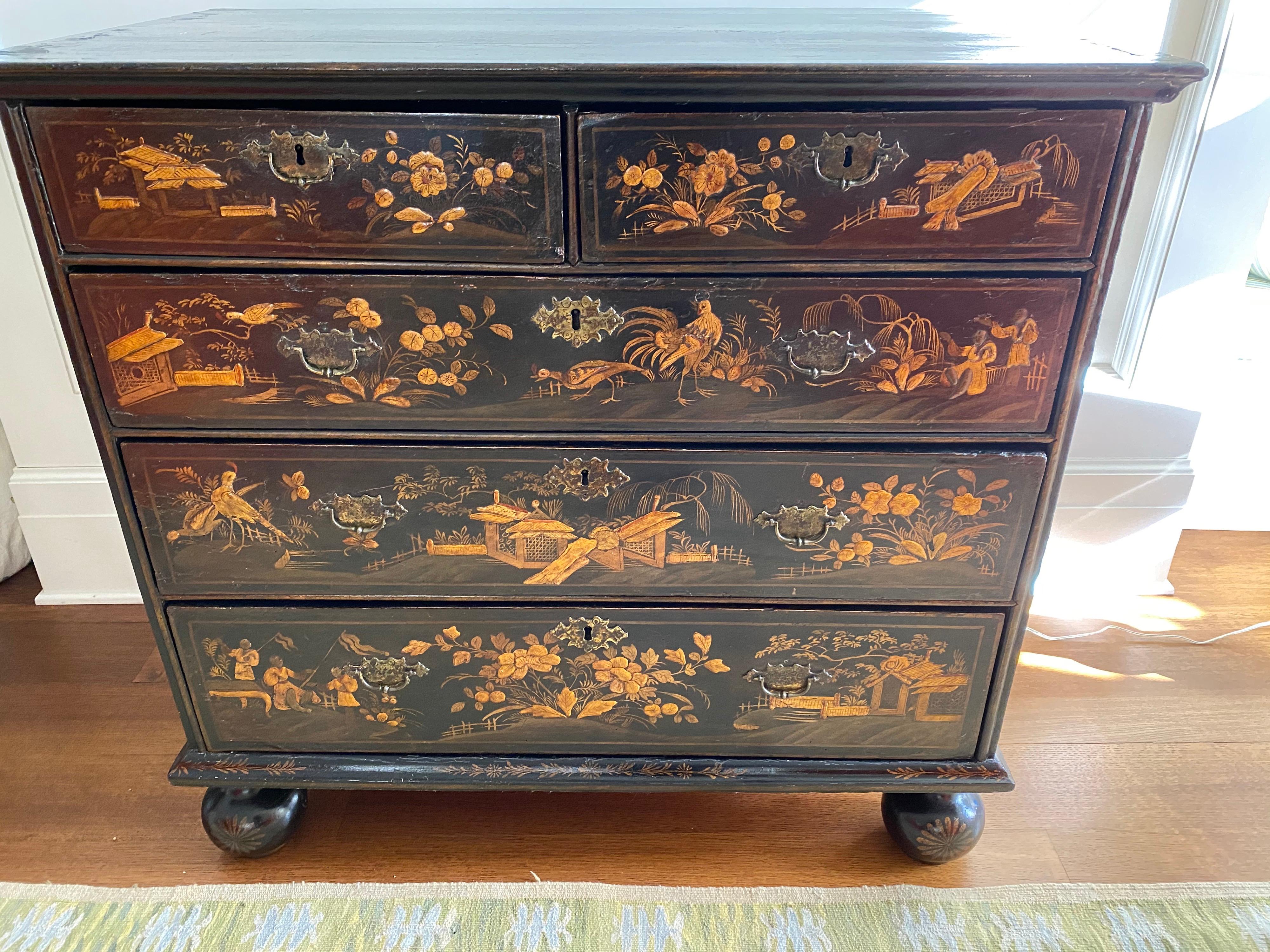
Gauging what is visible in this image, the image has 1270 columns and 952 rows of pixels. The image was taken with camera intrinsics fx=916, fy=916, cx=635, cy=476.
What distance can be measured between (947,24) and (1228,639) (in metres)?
1.36

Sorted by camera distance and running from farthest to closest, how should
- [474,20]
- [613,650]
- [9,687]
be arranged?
1. [9,687]
2. [474,20]
3. [613,650]

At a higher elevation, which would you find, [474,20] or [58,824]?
[474,20]

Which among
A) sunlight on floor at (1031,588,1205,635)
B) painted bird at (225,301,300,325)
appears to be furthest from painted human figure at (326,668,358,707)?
sunlight on floor at (1031,588,1205,635)

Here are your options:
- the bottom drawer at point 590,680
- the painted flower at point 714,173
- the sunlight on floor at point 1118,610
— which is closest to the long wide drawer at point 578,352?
the painted flower at point 714,173

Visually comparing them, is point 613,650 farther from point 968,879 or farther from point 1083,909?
point 1083,909

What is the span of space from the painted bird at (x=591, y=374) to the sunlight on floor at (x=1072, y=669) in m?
1.16

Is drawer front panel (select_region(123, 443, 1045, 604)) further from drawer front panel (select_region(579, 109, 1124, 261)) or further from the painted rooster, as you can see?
drawer front panel (select_region(579, 109, 1124, 261))

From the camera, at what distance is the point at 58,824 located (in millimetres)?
1473

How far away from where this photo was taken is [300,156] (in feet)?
3.25

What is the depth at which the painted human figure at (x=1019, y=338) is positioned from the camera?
106 centimetres

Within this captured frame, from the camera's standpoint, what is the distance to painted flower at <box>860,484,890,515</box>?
1.15 meters

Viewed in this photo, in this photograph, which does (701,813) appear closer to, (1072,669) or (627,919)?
(627,919)

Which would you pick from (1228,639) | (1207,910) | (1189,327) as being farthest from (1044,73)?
(1228,639)

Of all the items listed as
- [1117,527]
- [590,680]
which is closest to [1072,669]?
[1117,527]
